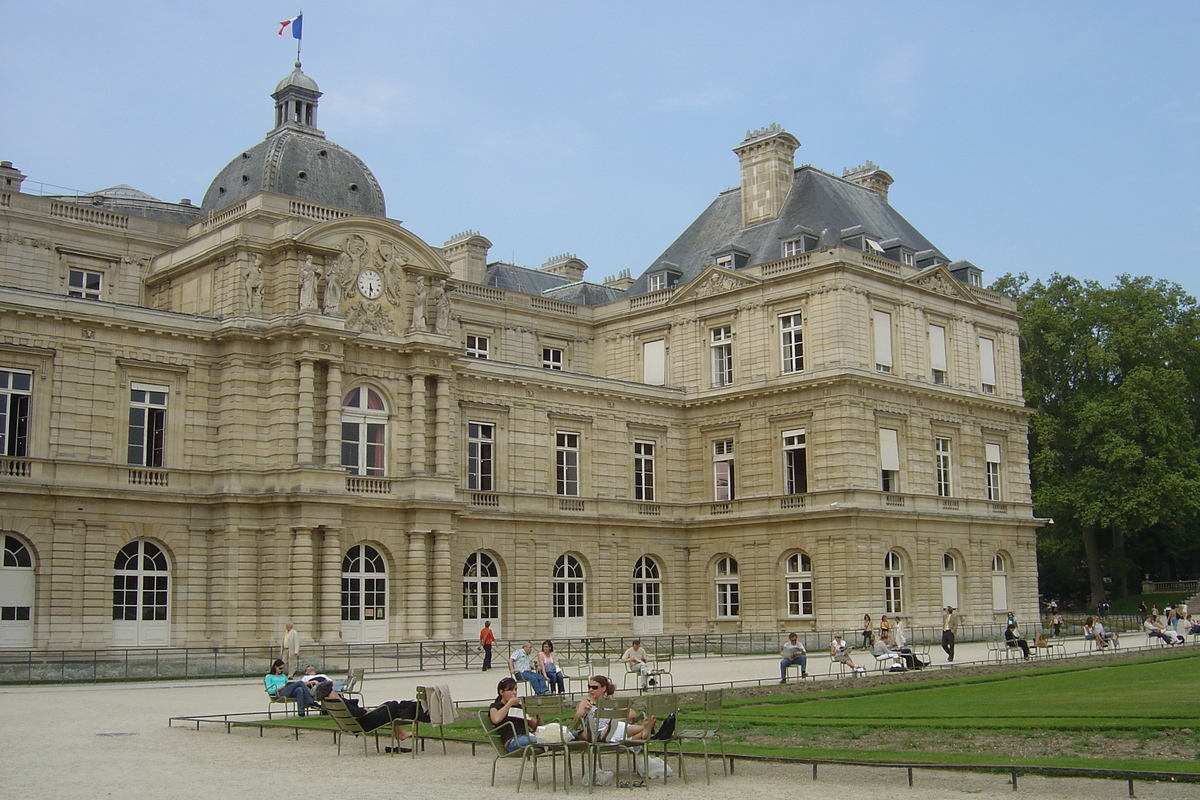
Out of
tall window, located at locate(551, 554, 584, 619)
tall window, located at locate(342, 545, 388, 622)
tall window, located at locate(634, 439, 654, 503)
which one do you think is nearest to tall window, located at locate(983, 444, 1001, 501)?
tall window, located at locate(634, 439, 654, 503)

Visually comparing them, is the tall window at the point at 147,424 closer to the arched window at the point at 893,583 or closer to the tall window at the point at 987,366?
the arched window at the point at 893,583

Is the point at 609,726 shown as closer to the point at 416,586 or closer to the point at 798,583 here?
the point at 416,586

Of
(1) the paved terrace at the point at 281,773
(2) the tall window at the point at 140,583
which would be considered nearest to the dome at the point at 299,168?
(2) the tall window at the point at 140,583

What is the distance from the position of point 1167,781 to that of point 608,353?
39268 mm

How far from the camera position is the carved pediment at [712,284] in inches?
1821

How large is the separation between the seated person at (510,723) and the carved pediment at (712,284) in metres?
32.5

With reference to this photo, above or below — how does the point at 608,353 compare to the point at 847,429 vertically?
above

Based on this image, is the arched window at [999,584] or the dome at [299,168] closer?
the dome at [299,168]

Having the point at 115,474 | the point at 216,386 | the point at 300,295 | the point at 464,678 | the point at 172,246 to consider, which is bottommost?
the point at 464,678

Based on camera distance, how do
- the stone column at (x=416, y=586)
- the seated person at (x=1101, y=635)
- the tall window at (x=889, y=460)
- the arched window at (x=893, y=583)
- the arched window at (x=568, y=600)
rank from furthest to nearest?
the tall window at (x=889, y=460)
the arched window at (x=893, y=583)
the arched window at (x=568, y=600)
the stone column at (x=416, y=586)
the seated person at (x=1101, y=635)

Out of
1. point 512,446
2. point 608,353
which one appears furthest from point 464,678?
point 608,353

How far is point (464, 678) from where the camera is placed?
2944cm

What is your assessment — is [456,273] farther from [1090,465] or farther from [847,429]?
[1090,465]

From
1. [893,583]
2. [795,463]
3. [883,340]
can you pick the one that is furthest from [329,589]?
[883,340]
